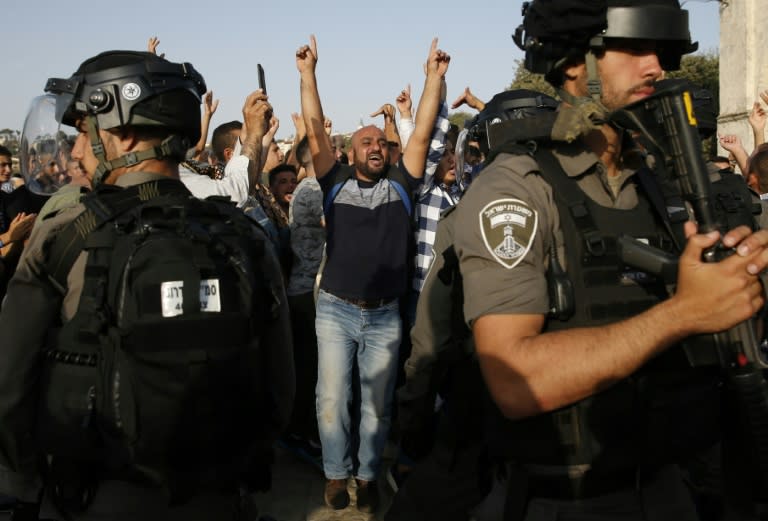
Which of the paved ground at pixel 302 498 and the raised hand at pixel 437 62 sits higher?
the raised hand at pixel 437 62

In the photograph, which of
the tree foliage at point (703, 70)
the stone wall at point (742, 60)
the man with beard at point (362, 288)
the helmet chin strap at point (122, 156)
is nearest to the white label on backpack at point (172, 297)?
the helmet chin strap at point (122, 156)

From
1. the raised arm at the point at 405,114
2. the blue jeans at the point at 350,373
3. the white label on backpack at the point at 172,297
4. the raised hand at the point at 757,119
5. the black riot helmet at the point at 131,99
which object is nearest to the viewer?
the white label on backpack at the point at 172,297

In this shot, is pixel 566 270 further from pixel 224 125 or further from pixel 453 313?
pixel 224 125

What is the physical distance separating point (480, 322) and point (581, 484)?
1.63 feet

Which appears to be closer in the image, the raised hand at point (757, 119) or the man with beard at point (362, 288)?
the man with beard at point (362, 288)

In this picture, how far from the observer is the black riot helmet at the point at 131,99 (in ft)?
8.13

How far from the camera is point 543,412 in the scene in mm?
1873

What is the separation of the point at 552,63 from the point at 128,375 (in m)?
1.48

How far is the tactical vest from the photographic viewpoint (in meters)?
1.97

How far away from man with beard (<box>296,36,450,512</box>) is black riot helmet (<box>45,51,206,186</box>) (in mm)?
2669

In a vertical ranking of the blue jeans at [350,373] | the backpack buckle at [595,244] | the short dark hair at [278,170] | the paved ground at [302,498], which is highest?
the short dark hair at [278,170]

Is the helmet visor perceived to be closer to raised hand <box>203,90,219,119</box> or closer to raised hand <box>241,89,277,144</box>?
raised hand <box>241,89,277,144</box>

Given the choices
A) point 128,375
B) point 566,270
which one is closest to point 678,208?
point 566,270

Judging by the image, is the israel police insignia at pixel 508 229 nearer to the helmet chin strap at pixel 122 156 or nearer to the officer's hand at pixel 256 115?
the helmet chin strap at pixel 122 156
